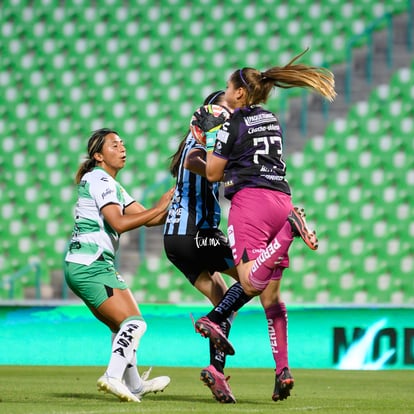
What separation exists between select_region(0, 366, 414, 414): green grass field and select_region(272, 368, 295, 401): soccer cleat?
0.16ft

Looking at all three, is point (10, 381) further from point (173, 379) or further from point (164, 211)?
point (164, 211)

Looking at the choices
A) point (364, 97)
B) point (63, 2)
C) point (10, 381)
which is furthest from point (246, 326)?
point (63, 2)

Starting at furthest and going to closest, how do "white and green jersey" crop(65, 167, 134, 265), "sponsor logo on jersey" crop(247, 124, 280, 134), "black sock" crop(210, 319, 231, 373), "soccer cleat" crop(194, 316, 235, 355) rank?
"white and green jersey" crop(65, 167, 134, 265), "black sock" crop(210, 319, 231, 373), "sponsor logo on jersey" crop(247, 124, 280, 134), "soccer cleat" crop(194, 316, 235, 355)

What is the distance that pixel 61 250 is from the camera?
12.8 meters

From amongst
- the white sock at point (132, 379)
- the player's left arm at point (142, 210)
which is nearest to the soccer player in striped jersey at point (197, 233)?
the player's left arm at point (142, 210)

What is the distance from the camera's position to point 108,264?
567 cm

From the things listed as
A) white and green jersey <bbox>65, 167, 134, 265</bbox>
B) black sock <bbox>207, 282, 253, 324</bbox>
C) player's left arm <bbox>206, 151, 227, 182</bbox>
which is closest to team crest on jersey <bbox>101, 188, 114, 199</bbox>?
white and green jersey <bbox>65, 167, 134, 265</bbox>

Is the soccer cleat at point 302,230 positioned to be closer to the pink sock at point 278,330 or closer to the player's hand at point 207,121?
the pink sock at point 278,330

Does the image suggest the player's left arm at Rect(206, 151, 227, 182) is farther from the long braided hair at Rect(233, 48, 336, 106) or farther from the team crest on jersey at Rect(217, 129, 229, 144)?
the long braided hair at Rect(233, 48, 336, 106)

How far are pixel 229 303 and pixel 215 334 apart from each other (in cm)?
26

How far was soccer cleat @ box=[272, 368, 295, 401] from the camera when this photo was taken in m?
5.29

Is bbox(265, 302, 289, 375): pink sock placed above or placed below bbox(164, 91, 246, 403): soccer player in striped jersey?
below

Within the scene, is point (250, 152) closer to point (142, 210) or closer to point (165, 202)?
point (165, 202)

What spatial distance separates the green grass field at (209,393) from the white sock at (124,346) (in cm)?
18
